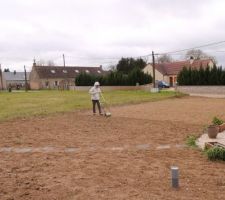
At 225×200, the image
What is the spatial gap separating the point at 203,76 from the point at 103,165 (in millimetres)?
28819

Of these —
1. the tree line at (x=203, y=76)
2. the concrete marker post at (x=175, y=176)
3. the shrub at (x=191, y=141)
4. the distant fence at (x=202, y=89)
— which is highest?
the tree line at (x=203, y=76)

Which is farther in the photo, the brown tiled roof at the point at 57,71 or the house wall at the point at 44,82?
the brown tiled roof at the point at 57,71

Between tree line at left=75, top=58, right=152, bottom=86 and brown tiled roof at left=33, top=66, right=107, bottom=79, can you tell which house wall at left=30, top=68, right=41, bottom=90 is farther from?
tree line at left=75, top=58, right=152, bottom=86

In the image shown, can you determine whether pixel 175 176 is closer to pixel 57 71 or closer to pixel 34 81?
pixel 57 71

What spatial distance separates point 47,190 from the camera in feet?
16.4

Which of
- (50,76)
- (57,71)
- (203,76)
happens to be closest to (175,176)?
(203,76)

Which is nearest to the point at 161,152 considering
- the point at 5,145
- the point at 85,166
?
the point at 85,166

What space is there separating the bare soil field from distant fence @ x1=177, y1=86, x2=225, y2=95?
21.6m

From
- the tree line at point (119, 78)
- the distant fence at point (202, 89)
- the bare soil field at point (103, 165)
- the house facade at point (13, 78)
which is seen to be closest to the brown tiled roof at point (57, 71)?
the house facade at point (13, 78)

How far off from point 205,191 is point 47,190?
235cm

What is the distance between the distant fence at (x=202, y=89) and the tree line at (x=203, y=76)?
885 mm

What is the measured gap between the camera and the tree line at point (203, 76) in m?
32.2

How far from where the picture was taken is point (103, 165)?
6.48 m

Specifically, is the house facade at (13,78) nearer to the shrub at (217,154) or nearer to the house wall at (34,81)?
the house wall at (34,81)
